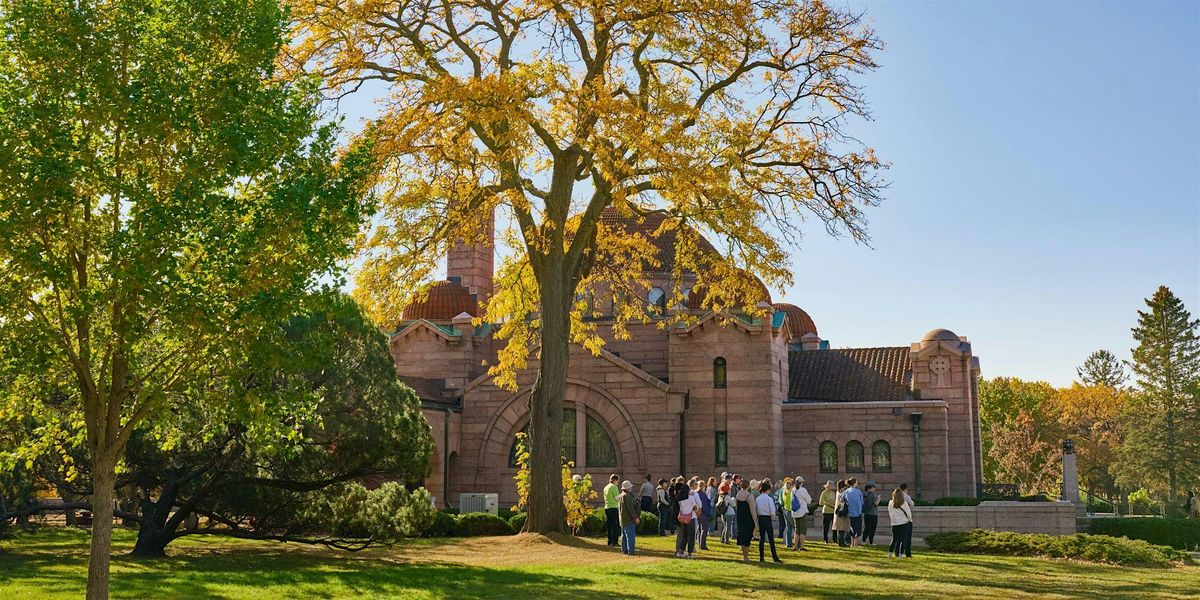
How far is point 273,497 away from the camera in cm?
2055

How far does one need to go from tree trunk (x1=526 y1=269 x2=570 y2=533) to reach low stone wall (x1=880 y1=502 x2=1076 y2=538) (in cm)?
1100

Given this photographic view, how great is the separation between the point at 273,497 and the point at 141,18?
1117cm

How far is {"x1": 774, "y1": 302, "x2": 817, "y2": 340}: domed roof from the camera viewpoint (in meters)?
53.6

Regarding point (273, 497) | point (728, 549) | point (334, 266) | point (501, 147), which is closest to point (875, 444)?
point (728, 549)

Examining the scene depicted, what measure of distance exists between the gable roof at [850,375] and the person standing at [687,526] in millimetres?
19595

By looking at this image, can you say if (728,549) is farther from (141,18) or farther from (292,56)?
(141,18)

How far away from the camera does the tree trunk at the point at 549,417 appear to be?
23.3 meters

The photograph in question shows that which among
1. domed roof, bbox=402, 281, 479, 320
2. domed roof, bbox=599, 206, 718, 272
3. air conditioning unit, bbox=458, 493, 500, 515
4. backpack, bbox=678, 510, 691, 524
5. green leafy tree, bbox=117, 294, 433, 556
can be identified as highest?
domed roof, bbox=599, 206, 718, 272

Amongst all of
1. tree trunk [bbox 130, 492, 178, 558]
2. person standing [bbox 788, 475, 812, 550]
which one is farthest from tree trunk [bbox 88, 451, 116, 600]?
person standing [bbox 788, 475, 812, 550]

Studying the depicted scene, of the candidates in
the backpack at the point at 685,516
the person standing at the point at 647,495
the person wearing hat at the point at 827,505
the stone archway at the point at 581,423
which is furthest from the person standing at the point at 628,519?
the stone archway at the point at 581,423

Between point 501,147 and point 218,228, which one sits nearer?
point 218,228

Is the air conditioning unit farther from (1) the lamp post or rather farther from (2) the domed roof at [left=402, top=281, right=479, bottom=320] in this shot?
(1) the lamp post

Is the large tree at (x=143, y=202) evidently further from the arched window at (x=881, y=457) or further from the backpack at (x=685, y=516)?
the arched window at (x=881, y=457)

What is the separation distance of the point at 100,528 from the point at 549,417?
40.2ft
